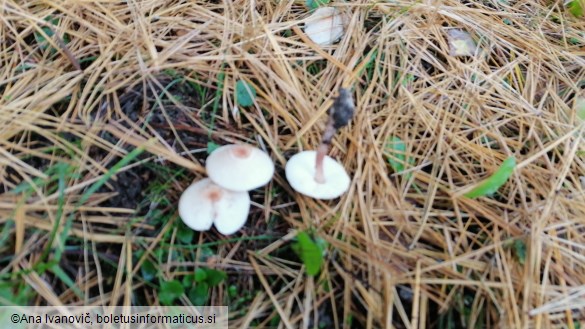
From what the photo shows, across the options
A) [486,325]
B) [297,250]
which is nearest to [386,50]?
[297,250]

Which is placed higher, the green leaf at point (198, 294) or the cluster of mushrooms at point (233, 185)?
the cluster of mushrooms at point (233, 185)

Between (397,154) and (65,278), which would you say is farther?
(397,154)

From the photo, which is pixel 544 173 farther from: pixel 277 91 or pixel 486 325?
pixel 277 91

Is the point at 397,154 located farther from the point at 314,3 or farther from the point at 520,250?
the point at 314,3

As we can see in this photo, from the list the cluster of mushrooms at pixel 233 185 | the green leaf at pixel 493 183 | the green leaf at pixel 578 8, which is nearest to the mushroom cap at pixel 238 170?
the cluster of mushrooms at pixel 233 185

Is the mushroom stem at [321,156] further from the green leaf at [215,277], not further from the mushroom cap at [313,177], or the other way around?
the green leaf at [215,277]

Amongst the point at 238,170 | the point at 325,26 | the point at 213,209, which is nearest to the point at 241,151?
the point at 238,170

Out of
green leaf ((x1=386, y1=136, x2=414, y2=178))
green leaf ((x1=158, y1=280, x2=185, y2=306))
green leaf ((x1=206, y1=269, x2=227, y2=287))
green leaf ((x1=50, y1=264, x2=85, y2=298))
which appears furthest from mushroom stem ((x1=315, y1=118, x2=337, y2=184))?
green leaf ((x1=50, y1=264, x2=85, y2=298))
